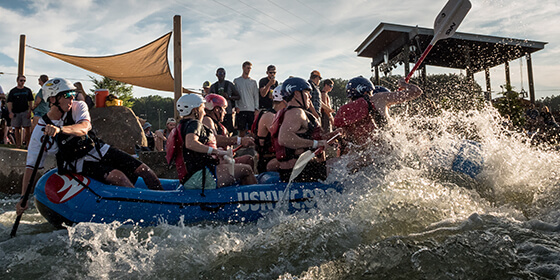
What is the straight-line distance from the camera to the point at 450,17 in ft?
20.7

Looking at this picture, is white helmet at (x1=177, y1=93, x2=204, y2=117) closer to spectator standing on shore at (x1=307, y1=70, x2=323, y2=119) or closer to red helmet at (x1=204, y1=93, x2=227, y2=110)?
red helmet at (x1=204, y1=93, x2=227, y2=110)

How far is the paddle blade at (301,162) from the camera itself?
4535 mm

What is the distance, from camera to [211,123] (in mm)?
6109

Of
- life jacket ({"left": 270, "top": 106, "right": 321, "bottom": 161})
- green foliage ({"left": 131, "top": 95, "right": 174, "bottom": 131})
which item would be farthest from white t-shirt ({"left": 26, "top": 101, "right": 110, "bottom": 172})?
green foliage ({"left": 131, "top": 95, "right": 174, "bottom": 131})

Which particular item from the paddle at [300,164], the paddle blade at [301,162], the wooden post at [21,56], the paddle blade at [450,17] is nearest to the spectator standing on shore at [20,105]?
the wooden post at [21,56]

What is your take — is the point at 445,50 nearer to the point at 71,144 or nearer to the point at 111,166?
the point at 111,166

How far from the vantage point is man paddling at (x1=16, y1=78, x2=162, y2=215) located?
4.48 metres

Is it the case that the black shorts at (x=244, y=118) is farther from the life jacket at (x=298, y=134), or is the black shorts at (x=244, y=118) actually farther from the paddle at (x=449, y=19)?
the life jacket at (x=298, y=134)

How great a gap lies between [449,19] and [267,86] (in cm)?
435

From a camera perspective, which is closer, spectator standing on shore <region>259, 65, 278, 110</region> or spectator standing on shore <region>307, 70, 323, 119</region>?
spectator standing on shore <region>307, 70, 323, 119</region>

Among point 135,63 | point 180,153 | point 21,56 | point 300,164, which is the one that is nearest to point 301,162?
point 300,164

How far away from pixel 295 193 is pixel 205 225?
1116 mm

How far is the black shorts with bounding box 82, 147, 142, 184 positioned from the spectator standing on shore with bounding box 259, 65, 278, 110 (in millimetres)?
4784

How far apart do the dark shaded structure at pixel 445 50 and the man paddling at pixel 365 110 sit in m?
12.9
